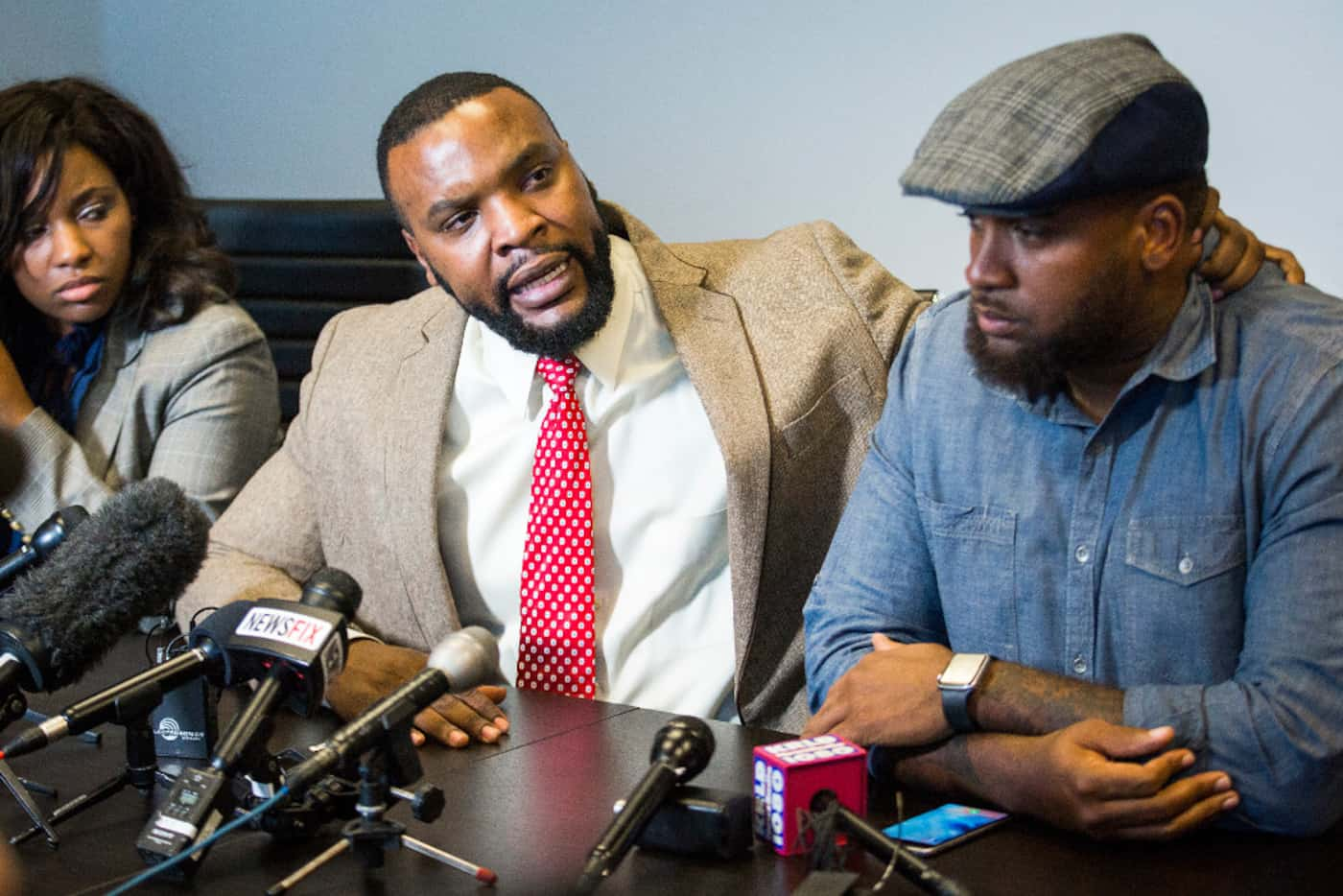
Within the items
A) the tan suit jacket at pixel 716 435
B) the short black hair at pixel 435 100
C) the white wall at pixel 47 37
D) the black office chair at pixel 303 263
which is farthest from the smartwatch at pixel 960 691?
the white wall at pixel 47 37

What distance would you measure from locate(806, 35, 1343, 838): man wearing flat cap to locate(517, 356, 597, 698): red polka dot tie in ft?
1.70

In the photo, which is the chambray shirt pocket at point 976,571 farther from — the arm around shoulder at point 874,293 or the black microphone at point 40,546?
the black microphone at point 40,546

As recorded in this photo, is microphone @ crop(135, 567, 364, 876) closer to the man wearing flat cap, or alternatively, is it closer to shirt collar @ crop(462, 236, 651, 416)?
the man wearing flat cap

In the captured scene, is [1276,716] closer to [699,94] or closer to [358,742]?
[358,742]

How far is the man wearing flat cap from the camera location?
1350 mm

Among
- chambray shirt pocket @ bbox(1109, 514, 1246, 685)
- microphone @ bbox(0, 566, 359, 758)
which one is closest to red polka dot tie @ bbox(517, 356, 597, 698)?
microphone @ bbox(0, 566, 359, 758)

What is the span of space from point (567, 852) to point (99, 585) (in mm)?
540

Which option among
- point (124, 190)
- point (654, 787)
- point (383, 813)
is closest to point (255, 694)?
point (383, 813)

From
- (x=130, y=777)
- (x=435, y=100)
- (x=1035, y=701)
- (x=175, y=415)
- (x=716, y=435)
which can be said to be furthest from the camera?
(x=175, y=415)

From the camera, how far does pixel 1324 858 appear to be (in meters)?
1.28

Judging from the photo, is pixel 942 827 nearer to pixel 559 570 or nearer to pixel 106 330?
pixel 559 570

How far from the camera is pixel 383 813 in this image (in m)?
1.31

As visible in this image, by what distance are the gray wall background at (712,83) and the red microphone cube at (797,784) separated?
5.91 ft

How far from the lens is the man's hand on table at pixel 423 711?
1657mm
